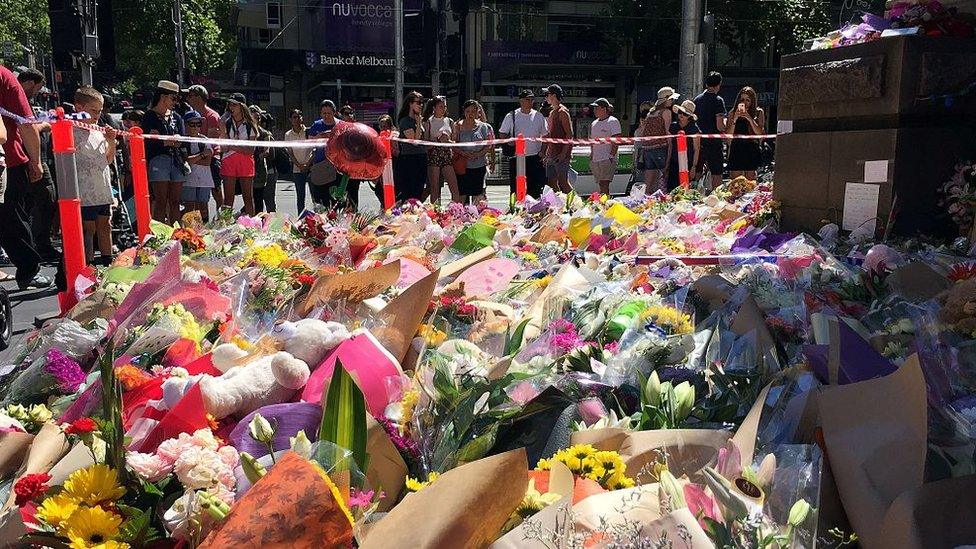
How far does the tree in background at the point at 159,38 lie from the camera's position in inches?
1284

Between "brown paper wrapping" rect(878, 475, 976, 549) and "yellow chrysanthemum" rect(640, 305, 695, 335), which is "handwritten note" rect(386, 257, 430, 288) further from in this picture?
"brown paper wrapping" rect(878, 475, 976, 549)

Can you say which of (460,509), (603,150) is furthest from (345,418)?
(603,150)

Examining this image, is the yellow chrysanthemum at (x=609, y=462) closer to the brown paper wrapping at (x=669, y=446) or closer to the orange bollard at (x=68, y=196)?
the brown paper wrapping at (x=669, y=446)

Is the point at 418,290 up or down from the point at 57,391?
up

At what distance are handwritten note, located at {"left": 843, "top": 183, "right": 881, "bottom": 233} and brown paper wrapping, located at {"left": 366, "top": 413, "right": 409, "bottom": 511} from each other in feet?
11.9

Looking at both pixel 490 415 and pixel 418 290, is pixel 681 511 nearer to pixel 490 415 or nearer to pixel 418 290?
pixel 490 415

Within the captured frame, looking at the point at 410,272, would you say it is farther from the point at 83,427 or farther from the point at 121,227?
the point at 121,227

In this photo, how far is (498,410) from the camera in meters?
1.71

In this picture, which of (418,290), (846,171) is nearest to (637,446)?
(418,290)

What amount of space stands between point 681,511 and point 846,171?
401cm

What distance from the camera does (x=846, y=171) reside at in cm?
465

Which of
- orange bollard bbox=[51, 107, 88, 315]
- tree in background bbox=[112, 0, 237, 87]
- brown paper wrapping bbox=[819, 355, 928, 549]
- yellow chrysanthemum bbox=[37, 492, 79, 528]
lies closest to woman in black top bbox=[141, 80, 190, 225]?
orange bollard bbox=[51, 107, 88, 315]

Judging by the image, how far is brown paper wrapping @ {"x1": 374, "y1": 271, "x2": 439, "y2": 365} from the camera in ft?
7.00

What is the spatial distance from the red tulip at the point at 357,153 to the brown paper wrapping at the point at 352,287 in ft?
6.32
